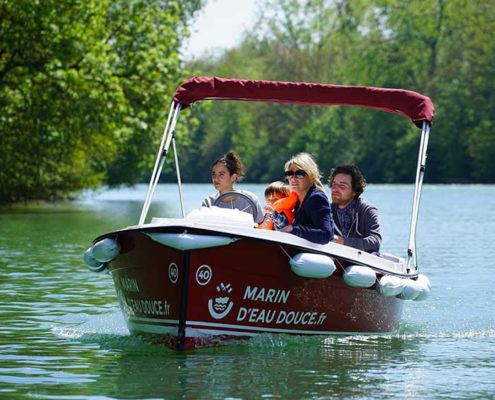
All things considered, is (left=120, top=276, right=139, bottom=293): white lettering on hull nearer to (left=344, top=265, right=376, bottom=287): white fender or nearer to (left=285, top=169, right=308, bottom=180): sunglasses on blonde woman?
(left=285, top=169, right=308, bottom=180): sunglasses on blonde woman

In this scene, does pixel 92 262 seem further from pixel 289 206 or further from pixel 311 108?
pixel 311 108

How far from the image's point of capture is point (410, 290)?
1079 centimetres

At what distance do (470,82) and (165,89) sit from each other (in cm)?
4858

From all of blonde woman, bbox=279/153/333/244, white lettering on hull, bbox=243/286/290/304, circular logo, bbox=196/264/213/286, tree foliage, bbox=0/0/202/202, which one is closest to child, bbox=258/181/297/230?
blonde woman, bbox=279/153/333/244

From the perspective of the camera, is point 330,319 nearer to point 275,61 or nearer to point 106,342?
point 106,342

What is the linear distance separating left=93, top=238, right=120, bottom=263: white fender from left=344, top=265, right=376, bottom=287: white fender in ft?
6.79

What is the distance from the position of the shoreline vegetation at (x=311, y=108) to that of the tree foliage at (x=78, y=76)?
100 millimetres

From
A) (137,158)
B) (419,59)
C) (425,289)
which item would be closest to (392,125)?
(419,59)

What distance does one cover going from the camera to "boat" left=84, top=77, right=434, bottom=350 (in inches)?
368

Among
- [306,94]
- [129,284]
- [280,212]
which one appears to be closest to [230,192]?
[280,212]

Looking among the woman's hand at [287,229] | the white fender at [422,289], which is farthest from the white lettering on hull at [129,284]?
the white fender at [422,289]

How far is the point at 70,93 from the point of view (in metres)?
32.6

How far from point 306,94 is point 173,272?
9.09 feet

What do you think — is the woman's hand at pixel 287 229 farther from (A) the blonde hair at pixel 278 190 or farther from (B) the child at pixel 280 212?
(A) the blonde hair at pixel 278 190
